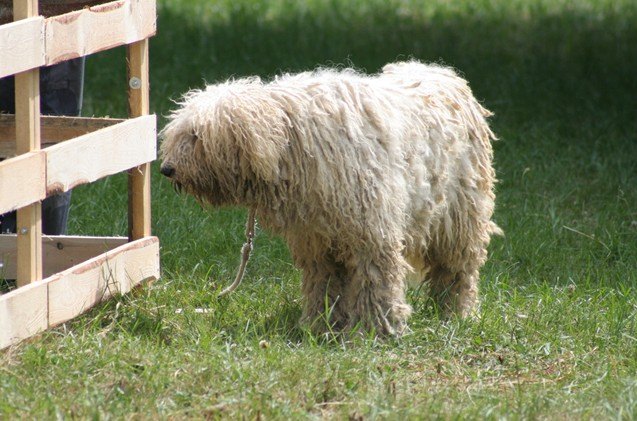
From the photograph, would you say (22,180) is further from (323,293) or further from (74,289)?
(323,293)

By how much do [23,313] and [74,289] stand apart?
16.0 inches

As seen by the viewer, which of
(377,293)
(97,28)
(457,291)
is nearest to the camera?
(377,293)

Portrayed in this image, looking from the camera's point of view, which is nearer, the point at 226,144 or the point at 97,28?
the point at 226,144

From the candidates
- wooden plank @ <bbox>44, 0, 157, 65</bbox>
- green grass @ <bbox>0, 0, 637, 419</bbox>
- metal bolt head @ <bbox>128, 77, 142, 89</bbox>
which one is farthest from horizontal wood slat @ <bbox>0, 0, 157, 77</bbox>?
green grass @ <bbox>0, 0, 637, 419</bbox>

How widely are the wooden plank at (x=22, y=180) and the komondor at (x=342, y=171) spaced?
19.5 inches

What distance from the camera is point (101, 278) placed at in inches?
209

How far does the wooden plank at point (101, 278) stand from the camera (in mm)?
4984

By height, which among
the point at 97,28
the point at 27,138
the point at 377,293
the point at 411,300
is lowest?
the point at 411,300

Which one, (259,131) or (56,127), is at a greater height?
(259,131)

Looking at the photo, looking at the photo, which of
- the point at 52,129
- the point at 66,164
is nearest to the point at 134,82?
the point at 52,129

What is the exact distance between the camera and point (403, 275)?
17.1 ft

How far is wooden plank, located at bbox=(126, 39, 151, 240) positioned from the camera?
556 cm

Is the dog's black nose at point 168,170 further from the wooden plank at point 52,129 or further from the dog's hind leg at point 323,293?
the wooden plank at point 52,129

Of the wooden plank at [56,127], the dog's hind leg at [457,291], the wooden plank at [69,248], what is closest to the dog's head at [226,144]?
the wooden plank at [56,127]
